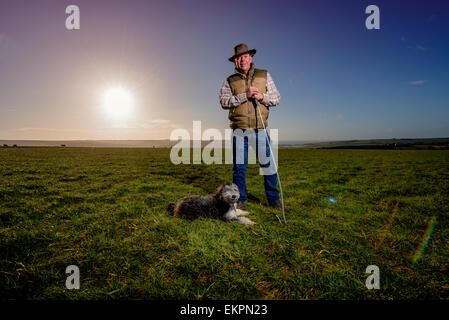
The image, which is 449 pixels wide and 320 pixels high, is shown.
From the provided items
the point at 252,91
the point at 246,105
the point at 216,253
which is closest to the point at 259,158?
the point at 246,105

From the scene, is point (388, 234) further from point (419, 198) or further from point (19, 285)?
point (19, 285)

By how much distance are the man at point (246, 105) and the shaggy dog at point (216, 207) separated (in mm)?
1137

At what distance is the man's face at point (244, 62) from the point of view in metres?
5.72

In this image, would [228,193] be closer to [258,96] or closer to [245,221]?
[245,221]

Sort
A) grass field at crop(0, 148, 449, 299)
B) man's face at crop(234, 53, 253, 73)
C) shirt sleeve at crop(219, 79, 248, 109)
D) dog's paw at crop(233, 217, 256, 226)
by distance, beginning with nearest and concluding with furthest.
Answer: grass field at crop(0, 148, 449, 299) → dog's paw at crop(233, 217, 256, 226) → shirt sleeve at crop(219, 79, 248, 109) → man's face at crop(234, 53, 253, 73)

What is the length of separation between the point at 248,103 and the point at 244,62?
4.13 ft

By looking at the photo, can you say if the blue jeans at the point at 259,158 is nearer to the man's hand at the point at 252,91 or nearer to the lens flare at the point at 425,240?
the man's hand at the point at 252,91

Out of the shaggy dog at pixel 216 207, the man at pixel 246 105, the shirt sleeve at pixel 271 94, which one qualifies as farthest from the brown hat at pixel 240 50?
the shaggy dog at pixel 216 207

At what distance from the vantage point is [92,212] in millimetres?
5352

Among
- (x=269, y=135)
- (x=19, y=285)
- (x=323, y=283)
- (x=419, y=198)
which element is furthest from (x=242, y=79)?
(x=419, y=198)

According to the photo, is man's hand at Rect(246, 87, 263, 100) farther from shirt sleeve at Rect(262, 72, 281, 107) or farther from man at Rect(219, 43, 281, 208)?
shirt sleeve at Rect(262, 72, 281, 107)

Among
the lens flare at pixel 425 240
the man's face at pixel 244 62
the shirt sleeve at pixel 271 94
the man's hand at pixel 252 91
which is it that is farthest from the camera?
the shirt sleeve at pixel 271 94

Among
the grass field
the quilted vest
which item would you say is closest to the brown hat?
the quilted vest

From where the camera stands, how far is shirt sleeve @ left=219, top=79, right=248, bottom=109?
5573 mm
